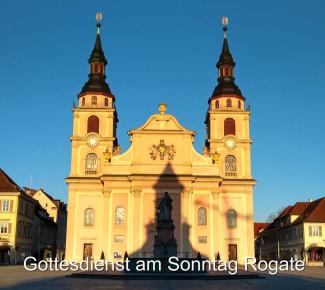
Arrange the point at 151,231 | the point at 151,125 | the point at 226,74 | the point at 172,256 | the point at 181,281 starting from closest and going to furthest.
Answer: the point at 181,281 < the point at 172,256 < the point at 151,231 < the point at 151,125 < the point at 226,74

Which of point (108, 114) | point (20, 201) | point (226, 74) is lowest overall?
point (20, 201)

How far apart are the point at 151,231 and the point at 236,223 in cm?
937

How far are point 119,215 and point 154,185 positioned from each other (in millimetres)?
4796

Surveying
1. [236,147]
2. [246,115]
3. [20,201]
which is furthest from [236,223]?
[20,201]

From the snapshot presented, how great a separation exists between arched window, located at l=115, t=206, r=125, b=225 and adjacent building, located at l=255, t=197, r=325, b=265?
2265cm

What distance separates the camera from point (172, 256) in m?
32.6

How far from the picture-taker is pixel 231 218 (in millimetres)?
57688

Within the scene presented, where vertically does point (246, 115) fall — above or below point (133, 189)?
above

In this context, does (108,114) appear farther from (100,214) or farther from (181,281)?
(181,281)

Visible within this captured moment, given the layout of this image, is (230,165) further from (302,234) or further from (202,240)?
(302,234)

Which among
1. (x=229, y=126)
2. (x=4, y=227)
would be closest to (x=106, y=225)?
(x=4, y=227)

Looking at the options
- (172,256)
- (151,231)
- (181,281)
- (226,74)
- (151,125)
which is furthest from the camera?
(226,74)

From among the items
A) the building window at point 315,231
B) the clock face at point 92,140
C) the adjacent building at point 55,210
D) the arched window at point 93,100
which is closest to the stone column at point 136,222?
the clock face at point 92,140

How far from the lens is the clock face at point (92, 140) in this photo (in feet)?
196
